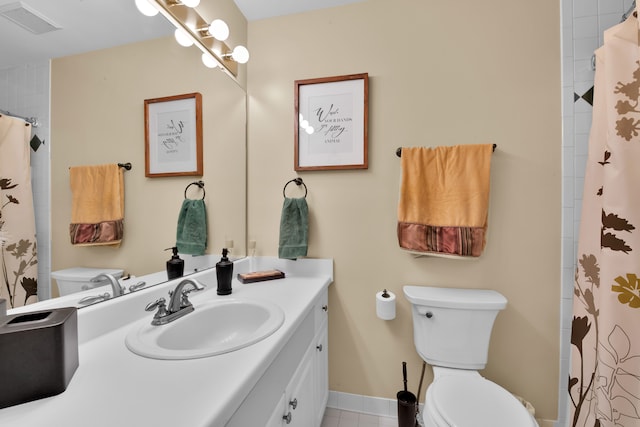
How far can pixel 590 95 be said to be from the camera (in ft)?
4.16

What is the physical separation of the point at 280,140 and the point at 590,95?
158cm

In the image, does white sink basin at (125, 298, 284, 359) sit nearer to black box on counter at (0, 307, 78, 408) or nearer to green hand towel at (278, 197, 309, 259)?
black box on counter at (0, 307, 78, 408)

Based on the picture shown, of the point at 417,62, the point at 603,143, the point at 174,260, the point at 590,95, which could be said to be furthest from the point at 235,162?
the point at 590,95

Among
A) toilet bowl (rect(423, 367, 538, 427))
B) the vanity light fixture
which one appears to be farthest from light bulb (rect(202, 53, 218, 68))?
toilet bowl (rect(423, 367, 538, 427))

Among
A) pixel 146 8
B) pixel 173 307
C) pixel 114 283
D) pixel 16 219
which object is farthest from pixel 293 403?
pixel 146 8

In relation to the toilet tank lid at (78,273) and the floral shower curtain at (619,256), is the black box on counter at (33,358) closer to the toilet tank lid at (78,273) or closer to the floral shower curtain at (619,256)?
the toilet tank lid at (78,273)

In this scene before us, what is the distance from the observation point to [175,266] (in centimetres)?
113

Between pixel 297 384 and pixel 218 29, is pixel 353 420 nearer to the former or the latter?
pixel 297 384

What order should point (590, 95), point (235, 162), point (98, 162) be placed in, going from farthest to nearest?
point (235, 162) < point (590, 95) < point (98, 162)

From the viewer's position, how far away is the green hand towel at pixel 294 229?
1487mm

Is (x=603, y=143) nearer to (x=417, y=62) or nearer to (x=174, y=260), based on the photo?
(x=417, y=62)

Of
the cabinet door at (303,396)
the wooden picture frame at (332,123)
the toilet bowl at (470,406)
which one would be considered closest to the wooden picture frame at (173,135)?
the wooden picture frame at (332,123)

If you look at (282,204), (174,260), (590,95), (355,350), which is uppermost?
(590,95)

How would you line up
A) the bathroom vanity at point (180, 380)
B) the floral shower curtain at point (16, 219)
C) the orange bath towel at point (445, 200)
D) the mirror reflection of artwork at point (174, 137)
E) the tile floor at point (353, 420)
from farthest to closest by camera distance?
1. the tile floor at point (353, 420)
2. the orange bath towel at point (445, 200)
3. the mirror reflection of artwork at point (174, 137)
4. the floral shower curtain at point (16, 219)
5. the bathroom vanity at point (180, 380)
